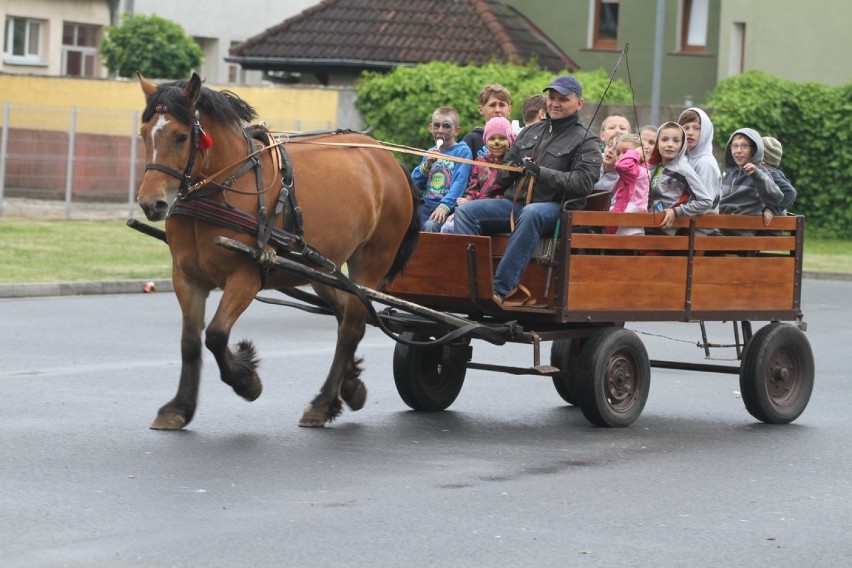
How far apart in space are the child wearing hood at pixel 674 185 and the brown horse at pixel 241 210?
4.88ft

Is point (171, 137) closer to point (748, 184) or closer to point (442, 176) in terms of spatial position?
point (442, 176)

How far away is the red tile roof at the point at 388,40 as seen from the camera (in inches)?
1307

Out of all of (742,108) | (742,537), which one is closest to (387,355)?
(742,537)

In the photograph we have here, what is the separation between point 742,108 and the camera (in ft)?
92.3

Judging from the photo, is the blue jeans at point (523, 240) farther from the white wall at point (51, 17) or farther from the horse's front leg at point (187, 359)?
the white wall at point (51, 17)

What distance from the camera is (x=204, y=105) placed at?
861 centimetres

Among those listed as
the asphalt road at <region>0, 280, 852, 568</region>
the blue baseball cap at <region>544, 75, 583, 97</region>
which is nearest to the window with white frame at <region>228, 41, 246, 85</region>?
the asphalt road at <region>0, 280, 852, 568</region>

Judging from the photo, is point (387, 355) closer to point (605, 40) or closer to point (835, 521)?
point (835, 521)

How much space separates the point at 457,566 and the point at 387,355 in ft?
22.8

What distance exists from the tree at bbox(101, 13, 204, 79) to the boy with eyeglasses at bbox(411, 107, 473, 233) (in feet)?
72.9

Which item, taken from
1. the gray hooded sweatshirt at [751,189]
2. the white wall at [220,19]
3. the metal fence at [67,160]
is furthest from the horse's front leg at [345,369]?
the white wall at [220,19]

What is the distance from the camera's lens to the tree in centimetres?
3266

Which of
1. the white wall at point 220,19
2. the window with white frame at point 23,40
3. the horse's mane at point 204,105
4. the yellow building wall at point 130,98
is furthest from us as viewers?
the white wall at point 220,19

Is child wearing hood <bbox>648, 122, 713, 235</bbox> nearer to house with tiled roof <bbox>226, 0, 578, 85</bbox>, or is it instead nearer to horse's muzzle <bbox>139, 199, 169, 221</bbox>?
horse's muzzle <bbox>139, 199, 169, 221</bbox>
